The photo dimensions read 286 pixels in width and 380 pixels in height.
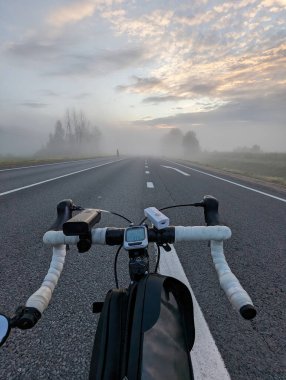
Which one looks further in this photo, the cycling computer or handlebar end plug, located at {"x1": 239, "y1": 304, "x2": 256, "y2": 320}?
the cycling computer

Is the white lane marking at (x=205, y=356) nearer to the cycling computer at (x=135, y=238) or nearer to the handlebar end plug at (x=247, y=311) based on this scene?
the handlebar end plug at (x=247, y=311)

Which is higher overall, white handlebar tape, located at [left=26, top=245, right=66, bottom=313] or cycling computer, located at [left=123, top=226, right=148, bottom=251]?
cycling computer, located at [left=123, top=226, right=148, bottom=251]

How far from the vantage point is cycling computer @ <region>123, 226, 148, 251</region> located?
1226 millimetres

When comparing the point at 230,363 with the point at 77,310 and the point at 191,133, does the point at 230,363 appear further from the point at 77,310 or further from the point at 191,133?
the point at 191,133

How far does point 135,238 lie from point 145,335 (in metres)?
0.41

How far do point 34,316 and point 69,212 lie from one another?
0.59m

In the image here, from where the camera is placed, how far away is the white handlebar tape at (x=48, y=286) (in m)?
1.18

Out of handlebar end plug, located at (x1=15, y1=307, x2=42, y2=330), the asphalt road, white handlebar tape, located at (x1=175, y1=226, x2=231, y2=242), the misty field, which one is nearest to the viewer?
handlebar end plug, located at (x1=15, y1=307, x2=42, y2=330)

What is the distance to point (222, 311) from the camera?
8.45 ft

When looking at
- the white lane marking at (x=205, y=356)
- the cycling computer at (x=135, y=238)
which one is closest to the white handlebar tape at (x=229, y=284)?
the cycling computer at (x=135, y=238)

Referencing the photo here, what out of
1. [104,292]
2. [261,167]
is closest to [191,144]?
[261,167]

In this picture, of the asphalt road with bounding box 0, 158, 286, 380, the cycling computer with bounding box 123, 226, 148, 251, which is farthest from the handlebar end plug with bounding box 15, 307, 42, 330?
the asphalt road with bounding box 0, 158, 286, 380

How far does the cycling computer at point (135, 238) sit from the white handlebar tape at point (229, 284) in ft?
1.32

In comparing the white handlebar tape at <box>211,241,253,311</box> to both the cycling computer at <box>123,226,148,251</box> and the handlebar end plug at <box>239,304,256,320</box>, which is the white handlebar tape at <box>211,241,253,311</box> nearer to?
the handlebar end plug at <box>239,304,256,320</box>
